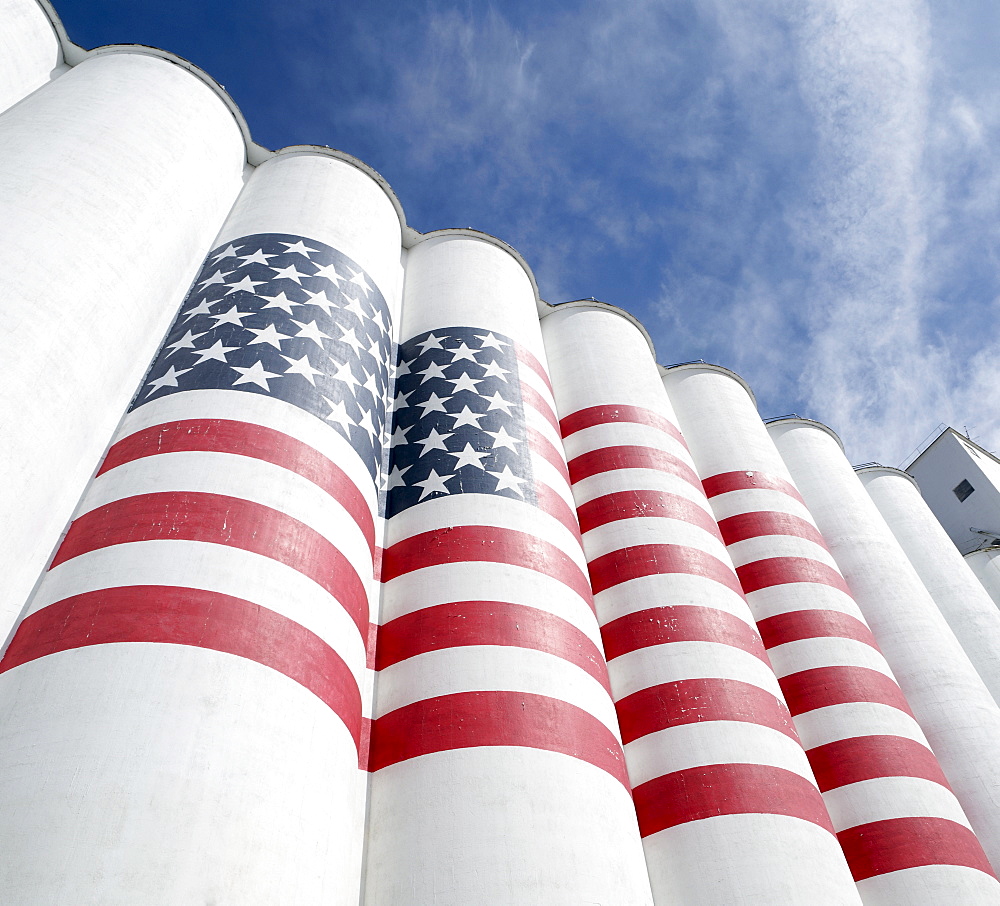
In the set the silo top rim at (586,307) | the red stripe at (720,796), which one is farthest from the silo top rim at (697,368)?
the red stripe at (720,796)

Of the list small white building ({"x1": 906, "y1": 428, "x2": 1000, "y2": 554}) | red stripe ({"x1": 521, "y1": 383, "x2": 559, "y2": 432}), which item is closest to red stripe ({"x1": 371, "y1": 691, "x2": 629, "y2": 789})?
red stripe ({"x1": 521, "y1": 383, "x2": 559, "y2": 432})

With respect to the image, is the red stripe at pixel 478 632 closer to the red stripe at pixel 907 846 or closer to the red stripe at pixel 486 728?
the red stripe at pixel 486 728

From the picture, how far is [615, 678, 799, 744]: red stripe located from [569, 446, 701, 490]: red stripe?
3.72 meters

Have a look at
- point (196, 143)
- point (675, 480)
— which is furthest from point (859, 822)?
point (196, 143)

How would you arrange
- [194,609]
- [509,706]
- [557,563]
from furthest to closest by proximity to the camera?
[557,563] < [509,706] < [194,609]

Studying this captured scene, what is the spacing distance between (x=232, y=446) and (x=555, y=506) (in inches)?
164

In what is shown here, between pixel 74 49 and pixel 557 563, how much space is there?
12.6m

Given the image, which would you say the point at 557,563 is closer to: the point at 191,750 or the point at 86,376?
the point at 191,750

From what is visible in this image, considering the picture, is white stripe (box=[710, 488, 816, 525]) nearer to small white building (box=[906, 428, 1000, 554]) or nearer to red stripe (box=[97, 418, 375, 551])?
red stripe (box=[97, 418, 375, 551])

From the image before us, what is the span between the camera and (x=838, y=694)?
420 inches

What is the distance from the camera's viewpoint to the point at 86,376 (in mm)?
7574

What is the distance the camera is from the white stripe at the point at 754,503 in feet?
43.3

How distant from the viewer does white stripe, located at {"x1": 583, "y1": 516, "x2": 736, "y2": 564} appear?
413 inches

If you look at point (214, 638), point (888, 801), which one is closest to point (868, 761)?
point (888, 801)
